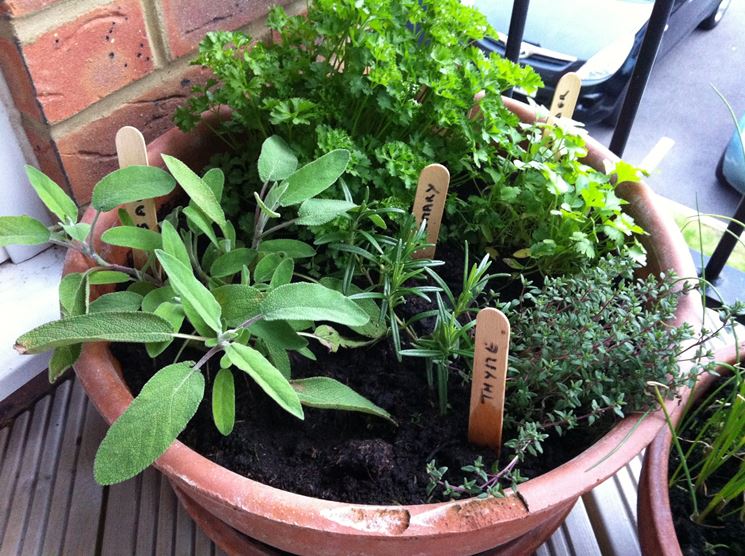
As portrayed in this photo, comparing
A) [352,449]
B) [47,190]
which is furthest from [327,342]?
[47,190]

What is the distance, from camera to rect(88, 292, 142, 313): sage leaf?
0.78 m

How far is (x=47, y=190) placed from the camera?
0.77 metres

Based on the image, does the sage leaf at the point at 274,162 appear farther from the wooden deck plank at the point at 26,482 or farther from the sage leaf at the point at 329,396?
the wooden deck plank at the point at 26,482

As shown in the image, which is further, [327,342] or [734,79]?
[734,79]

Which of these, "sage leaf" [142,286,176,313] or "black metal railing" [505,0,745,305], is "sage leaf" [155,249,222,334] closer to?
"sage leaf" [142,286,176,313]

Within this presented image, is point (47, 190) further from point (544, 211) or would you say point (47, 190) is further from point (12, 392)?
point (544, 211)

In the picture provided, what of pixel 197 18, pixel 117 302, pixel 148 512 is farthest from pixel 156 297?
pixel 197 18

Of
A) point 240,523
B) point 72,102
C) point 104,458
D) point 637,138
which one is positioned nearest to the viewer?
point 104,458

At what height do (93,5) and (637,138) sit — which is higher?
(93,5)

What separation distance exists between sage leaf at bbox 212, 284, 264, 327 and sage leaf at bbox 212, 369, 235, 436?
0.06 m

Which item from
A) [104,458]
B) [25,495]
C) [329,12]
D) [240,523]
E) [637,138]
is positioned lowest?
[637,138]

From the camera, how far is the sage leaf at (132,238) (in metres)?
0.77

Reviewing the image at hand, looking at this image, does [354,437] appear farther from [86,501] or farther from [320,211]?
[86,501]

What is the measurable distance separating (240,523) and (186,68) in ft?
2.47
